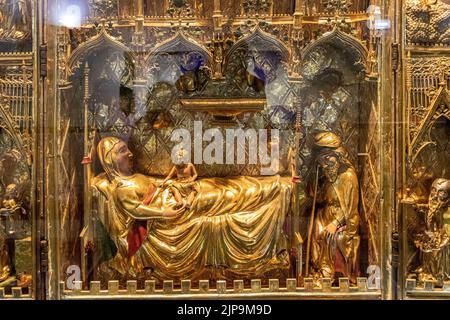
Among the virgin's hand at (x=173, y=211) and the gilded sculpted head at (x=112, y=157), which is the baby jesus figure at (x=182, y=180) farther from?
the gilded sculpted head at (x=112, y=157)

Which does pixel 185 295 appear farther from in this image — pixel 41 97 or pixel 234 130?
pixel 41 97

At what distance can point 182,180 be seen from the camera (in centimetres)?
575

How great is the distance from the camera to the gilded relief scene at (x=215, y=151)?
5.68m

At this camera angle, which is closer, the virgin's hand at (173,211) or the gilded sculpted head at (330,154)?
the virgin's hand at (173,211)

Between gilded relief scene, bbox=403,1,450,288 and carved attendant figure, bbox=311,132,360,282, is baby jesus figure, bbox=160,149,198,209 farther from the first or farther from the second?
gilded relief scene, bbox=403,1,450,288

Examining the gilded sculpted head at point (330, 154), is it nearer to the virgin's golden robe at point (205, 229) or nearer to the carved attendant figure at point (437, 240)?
the virgin's golden robe at point (205, 229)

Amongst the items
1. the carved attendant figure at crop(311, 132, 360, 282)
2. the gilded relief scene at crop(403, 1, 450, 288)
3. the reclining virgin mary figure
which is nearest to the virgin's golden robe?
the reclining virgin mary figure

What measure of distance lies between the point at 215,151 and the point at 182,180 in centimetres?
32

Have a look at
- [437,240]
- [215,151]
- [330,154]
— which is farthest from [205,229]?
[437,240]

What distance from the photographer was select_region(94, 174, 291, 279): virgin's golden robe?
5656 mm

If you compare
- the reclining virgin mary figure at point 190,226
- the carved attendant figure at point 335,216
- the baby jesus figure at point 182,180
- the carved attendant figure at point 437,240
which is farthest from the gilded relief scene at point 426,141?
the baby jesus figure at point 182,180

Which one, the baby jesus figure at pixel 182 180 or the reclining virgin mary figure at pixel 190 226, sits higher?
the baby jesus figure at pixel 182 180

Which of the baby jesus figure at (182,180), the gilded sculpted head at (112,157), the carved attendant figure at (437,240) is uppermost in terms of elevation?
the gilded sculpted head at (112,157)

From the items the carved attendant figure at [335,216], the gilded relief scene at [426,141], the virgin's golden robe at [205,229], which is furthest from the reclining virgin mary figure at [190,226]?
the gilded relief scene at [426,141]
